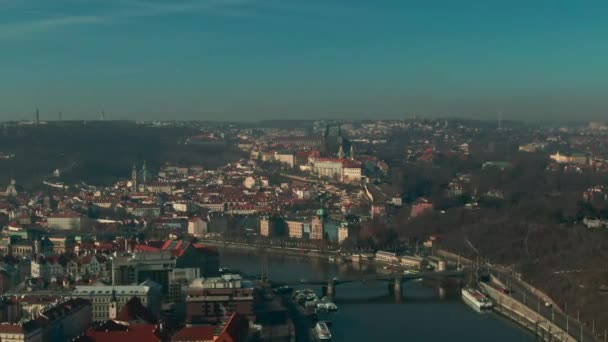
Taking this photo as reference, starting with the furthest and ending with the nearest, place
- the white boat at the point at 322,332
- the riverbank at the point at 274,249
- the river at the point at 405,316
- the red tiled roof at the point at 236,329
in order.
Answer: the riverbank at the point at 274,249 < the river at the point at 405,316 < the white boat at the point at 322,332 < the red tiled roof at the point at 236,329

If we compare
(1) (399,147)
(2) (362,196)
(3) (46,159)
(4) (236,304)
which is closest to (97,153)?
(3) (46,159)

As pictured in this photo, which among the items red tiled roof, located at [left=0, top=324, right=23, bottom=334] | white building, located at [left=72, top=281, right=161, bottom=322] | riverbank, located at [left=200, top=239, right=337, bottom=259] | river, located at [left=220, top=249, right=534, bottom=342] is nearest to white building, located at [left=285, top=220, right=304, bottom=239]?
riverbank, located at [left=200, top=239, right=337, bottom=259]

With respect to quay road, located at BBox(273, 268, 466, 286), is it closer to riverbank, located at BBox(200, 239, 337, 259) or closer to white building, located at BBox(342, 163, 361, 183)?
riverbank, located at BBox(200, 239, 337, 259)

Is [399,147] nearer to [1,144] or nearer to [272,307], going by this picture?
[1,144]

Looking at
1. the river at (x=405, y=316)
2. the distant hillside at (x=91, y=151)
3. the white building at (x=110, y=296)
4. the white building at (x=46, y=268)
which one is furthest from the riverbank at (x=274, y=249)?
the distant hillside at (x=91, y=151)

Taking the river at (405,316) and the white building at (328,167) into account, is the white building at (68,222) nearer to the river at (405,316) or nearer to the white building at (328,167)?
the river at (405,316)

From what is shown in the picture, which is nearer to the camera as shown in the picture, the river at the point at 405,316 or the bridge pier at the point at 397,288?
the river at the point at 405,316

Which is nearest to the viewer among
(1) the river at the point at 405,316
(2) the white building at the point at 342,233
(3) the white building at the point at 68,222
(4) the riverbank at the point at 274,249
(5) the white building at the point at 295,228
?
(1) the river at the point at 405,316
